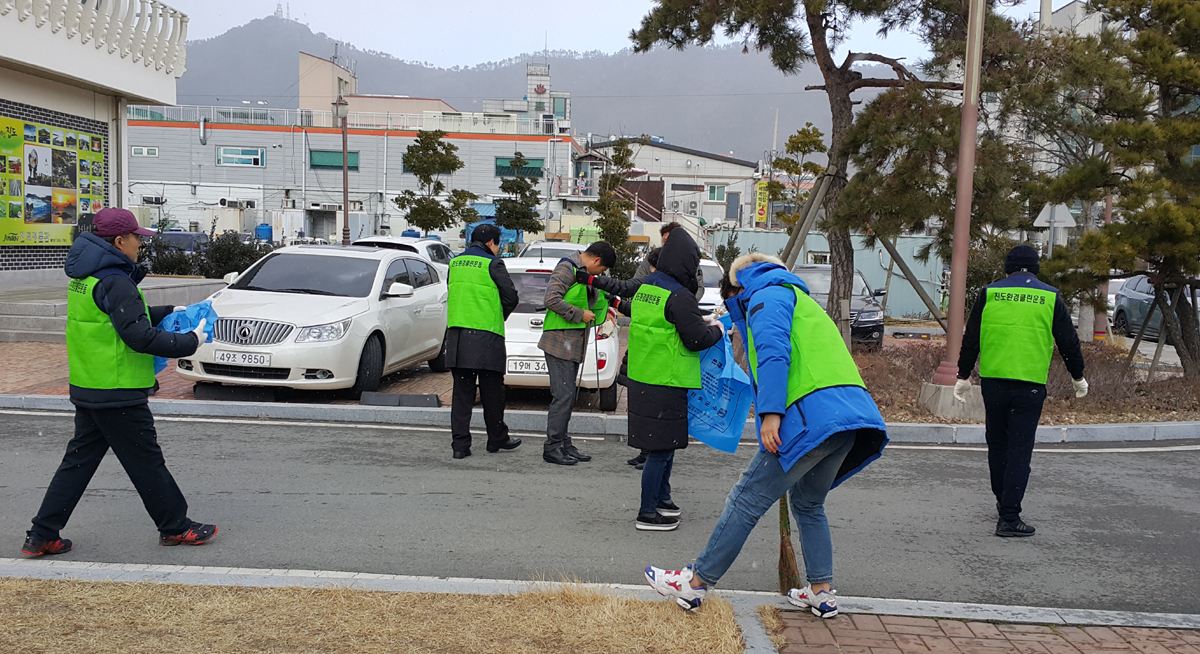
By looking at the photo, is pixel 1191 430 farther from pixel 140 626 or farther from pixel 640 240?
pixel 640 240

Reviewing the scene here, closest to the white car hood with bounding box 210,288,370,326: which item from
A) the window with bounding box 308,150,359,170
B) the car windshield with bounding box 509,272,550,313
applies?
the car windshield with bounding box 509,272,550,313

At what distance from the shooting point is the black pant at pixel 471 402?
739cm

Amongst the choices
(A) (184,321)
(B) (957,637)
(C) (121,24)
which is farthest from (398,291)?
(C) (121,24)

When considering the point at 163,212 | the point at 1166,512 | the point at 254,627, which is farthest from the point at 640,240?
the point at 254,627

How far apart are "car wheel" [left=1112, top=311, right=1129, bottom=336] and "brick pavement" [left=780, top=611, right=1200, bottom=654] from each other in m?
20.6

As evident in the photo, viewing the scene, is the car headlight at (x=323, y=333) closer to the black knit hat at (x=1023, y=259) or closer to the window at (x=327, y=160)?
the black knit hat at (x=1023, y=259)

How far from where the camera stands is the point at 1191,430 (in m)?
9.27

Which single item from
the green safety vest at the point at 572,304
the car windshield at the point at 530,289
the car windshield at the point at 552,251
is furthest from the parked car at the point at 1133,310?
the green safety vest at the point at 572,304

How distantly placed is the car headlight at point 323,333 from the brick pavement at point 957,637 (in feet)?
20.2

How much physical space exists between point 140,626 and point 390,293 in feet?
21.7

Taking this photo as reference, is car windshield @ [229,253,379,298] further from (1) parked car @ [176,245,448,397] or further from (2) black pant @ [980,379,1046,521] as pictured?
(2) black pant @ [980,379,1046,521]

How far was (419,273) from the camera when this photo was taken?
469 inches

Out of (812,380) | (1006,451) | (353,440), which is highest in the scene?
(812,380)

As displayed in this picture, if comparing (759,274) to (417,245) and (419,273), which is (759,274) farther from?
(417,245)
